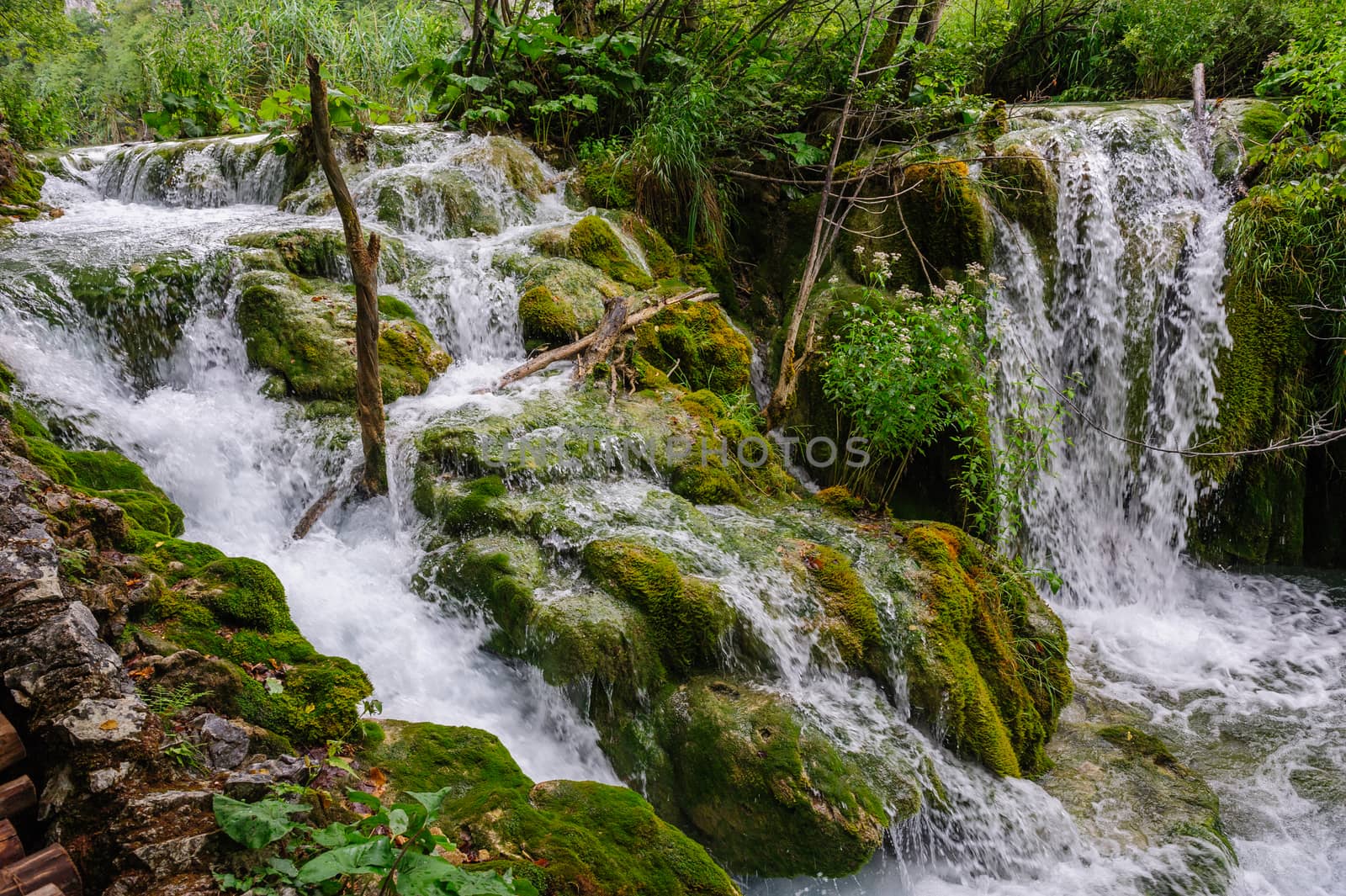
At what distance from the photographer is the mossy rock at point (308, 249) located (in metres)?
6.39

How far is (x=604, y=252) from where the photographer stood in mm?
7406

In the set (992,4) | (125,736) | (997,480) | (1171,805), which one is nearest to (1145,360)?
(997,480)

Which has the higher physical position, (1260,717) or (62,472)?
(62,472)

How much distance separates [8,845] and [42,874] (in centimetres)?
11

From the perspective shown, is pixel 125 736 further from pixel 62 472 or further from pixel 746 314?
pixel 746 314

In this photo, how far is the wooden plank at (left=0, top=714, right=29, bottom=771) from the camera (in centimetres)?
186

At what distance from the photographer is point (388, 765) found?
2746 mm

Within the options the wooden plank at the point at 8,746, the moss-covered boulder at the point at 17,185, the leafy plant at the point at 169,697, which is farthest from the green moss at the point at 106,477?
the moss-covered boulder at the point at 17,185

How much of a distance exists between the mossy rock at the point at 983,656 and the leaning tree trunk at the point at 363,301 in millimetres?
3505

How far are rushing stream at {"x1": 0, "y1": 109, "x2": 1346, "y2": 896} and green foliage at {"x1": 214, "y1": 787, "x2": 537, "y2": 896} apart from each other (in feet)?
6.24

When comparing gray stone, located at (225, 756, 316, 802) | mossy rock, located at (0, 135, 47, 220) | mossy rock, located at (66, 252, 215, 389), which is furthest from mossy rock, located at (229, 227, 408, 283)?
gray stone, located at (225, 756, 316, 802)

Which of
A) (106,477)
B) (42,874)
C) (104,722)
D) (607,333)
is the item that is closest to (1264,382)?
(607,333)

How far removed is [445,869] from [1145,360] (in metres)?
7.57

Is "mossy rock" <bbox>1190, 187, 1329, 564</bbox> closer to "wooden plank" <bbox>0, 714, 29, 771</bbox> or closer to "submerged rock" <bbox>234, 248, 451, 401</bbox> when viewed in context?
"submerged rock" <bbox>234, 248, 451, 401</bbox>
